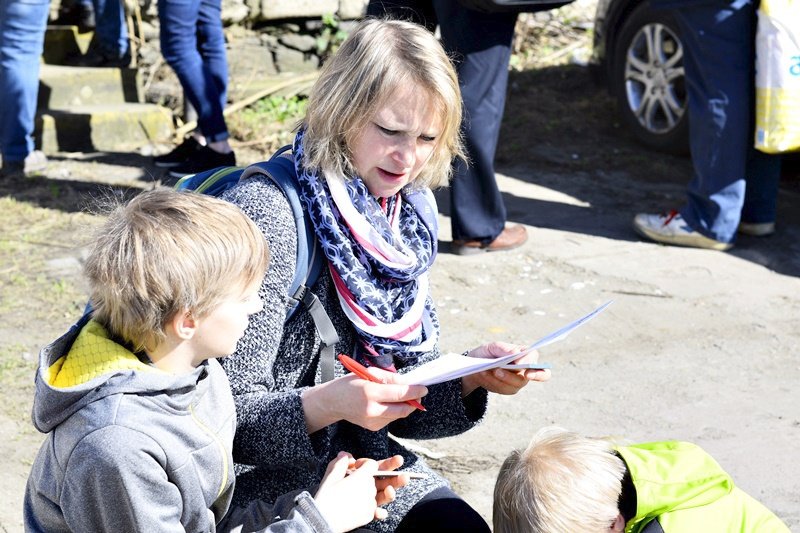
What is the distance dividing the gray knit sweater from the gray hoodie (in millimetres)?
188

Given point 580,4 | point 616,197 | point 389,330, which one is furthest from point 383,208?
point 580,4

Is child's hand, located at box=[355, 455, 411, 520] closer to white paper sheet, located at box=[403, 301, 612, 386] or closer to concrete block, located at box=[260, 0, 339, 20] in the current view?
white paper sheet, located at box=[403, 301, 612, 386]

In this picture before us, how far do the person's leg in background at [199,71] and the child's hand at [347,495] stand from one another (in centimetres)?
369

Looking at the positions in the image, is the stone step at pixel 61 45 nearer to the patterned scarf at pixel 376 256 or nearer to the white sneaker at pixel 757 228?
the white sneaker at pixel 757 228

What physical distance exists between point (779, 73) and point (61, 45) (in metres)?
4.65

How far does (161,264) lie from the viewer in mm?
1791

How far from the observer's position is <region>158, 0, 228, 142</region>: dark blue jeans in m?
5.27

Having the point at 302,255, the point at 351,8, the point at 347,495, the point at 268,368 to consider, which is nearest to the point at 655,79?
the point at 351,8

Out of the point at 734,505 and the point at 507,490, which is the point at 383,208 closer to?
the point at 507,490

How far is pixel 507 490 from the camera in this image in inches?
87.4

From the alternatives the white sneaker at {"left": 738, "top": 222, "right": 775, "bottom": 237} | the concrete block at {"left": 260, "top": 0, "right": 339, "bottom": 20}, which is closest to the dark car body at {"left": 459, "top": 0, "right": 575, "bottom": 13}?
the white sneaker at {"left": 738, "top": 222, "right": 775, "bottom": 237}

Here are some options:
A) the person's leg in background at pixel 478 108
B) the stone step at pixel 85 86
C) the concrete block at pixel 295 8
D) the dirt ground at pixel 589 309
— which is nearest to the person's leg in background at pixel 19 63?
the dirt ground at pixel 589 309

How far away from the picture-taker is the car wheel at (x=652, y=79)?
19.9 ft

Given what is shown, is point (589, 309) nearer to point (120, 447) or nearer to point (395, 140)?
point (395, 140)
